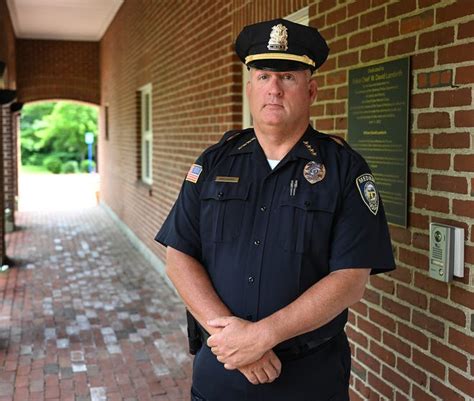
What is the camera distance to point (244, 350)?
77.4 inches

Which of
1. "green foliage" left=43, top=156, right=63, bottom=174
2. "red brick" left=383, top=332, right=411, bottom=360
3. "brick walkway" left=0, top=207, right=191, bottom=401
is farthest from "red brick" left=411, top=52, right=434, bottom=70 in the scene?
"green foliage" left=43, top=156, right=63, bottom=174

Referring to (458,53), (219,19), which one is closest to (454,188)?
(458,53)

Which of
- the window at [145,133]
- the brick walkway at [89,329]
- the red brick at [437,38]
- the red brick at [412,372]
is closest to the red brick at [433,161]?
the red brick at [437,38]

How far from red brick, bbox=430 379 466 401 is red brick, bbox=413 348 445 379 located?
0.12 ft

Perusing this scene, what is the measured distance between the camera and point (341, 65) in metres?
3.46

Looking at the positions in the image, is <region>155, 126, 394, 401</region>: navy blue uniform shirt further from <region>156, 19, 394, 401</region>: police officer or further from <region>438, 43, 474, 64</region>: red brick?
<region>438, 43, 474, 64</region>: red brick

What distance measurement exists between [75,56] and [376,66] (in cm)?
1492

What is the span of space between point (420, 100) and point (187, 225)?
1184 millimetres

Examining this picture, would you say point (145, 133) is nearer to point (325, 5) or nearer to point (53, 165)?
point (325, 5)

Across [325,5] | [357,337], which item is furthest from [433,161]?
[325,5]

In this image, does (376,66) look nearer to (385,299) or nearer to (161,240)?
(385,299)

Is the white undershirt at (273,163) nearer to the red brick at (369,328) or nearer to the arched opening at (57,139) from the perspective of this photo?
the red brick at (369,328)

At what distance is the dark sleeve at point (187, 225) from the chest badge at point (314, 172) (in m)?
0.37

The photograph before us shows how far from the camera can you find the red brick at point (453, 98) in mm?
2426
